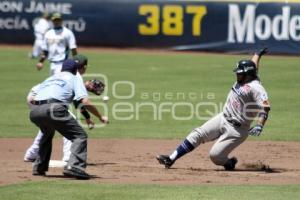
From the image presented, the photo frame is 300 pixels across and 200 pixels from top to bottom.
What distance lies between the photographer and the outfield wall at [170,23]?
1166 inches

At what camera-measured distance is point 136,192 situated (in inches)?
372

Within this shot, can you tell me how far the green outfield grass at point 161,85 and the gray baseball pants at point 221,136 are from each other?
11.9ft

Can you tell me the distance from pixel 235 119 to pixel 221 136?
364 millimetres

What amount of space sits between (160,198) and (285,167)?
11.3 ft

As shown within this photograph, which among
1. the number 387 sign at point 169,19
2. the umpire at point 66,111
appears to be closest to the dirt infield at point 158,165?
the umpire at point 66,111

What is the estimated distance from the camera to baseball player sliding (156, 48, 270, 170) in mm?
11203

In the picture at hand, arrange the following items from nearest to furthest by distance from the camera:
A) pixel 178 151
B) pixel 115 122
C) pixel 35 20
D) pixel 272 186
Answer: pixel 272 186 < pixel 178 151 < pixel 115 122 < pixel 35 20

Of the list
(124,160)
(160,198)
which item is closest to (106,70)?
(124,160)

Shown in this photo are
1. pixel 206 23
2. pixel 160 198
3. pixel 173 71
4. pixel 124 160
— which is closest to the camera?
pixel 160 198

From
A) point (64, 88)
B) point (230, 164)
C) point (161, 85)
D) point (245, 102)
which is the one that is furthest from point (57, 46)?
point (64, 88)

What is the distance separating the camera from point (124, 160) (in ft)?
41.3

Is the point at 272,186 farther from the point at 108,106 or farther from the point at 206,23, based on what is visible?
the point at 206,23

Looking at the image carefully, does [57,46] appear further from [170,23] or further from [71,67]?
[170,23]

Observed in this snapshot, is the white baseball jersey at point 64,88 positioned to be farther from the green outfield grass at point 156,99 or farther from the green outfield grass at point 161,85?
the green outfield grass at point 161,85
